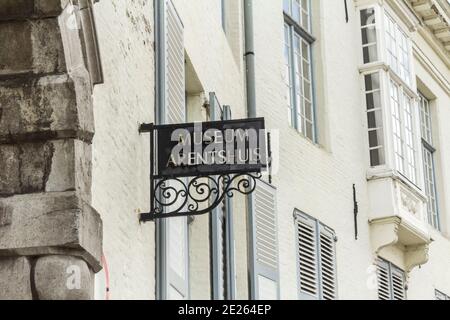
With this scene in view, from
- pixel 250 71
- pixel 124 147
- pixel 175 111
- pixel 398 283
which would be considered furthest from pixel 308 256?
pixel 124 147

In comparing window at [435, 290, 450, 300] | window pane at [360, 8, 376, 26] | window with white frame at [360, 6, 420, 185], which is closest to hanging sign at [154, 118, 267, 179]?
window with white frame at [360, 6, 420, 185]

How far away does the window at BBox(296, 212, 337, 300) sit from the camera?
1580 centimetres

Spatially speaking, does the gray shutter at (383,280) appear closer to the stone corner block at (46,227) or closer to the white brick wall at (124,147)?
the white brick wall at (124,147)

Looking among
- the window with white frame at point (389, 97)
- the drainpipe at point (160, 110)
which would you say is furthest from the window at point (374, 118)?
the drainpipe at point (160, 110)

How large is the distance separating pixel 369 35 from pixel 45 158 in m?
12.3

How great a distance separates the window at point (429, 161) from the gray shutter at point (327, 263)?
458 centimetres

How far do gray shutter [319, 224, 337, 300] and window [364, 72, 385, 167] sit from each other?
202cm

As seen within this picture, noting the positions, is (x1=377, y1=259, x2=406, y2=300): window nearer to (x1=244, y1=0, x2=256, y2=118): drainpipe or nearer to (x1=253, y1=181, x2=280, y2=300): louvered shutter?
(x1=253, y1=181, x2=280, y2=300): louvered shutter

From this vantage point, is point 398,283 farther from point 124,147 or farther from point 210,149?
point 124,147

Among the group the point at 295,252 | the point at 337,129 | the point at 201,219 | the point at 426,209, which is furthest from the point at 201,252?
the point at 426,209

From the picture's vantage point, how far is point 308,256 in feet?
52.5

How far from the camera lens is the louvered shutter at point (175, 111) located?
9611mm
